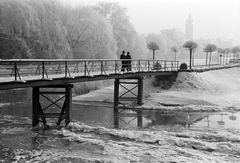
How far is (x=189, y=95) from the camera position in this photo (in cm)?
2847

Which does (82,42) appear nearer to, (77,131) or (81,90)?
(81,90)

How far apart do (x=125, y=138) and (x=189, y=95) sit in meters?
13.8

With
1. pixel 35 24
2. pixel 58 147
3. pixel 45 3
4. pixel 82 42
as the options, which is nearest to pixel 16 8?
pixel 35 24

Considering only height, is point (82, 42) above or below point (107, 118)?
above

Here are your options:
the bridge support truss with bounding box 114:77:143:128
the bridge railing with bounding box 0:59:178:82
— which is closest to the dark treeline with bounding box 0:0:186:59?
the bridge railing with bounding box 0:59:178:82

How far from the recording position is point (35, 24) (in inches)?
1481

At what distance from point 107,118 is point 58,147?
24.7 ft

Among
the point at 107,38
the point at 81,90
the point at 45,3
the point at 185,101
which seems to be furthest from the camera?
the point at 107,38

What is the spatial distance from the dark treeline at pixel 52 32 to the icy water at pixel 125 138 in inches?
541

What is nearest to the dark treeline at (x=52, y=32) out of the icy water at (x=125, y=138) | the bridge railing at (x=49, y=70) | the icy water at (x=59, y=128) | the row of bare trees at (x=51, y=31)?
the row of bare trees at (x=51, y=31)

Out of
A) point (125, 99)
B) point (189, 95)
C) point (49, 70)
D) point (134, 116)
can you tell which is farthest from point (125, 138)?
point (189, 95)

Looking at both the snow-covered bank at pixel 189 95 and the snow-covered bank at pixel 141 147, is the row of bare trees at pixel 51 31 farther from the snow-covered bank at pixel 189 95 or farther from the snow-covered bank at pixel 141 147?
the snow-covered bank at pixel 141 147

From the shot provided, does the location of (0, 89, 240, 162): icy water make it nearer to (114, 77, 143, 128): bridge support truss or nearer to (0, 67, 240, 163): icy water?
(0, 67, 240, 163): icy water

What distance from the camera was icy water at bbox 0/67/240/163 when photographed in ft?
42.9
